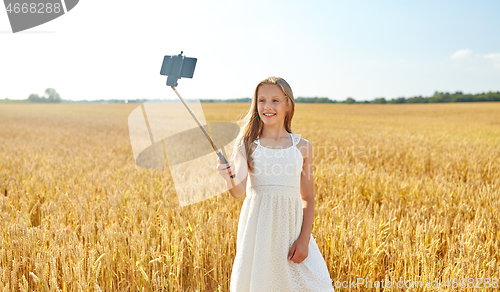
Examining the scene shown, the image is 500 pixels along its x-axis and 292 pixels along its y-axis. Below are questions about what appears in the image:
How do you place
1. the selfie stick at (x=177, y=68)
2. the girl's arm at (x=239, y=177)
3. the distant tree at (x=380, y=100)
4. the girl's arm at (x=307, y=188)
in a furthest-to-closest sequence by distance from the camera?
the distant tree at (x=380, y=100) → the girl's arm at (x=307, y=188) → the girl's arm at (x=239, y=177) → the selfie stick at (x=177, y=68)

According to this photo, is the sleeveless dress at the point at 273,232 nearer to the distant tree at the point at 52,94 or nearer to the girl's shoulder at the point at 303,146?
the girl's shoulder at the point at 303,146

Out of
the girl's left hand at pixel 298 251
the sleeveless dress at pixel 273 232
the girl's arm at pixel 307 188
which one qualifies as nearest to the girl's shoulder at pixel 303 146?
the girl's arm at pixel 307 188

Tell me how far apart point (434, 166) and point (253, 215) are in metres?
7.24

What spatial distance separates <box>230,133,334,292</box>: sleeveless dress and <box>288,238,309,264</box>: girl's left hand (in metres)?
0.03

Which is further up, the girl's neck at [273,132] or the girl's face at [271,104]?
the girl's face at [271,104]

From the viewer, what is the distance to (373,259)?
8.63 ft

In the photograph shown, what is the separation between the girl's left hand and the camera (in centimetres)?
190

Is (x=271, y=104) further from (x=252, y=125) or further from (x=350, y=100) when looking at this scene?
(x=350, y=100)

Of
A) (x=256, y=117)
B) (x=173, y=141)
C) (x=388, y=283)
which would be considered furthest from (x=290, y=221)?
(x=173, y=141)

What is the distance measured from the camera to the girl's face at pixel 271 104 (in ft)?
6.47

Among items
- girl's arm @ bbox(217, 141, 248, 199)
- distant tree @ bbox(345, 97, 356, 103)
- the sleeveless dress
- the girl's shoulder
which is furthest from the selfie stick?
distant tree @ bbox(345, 97, 356, 103)

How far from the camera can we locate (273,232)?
1.93 m

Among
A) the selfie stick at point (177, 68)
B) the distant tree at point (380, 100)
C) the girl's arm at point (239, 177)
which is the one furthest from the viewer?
the distant tree at point (380, 100)

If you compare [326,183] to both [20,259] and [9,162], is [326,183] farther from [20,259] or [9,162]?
[9,162]
